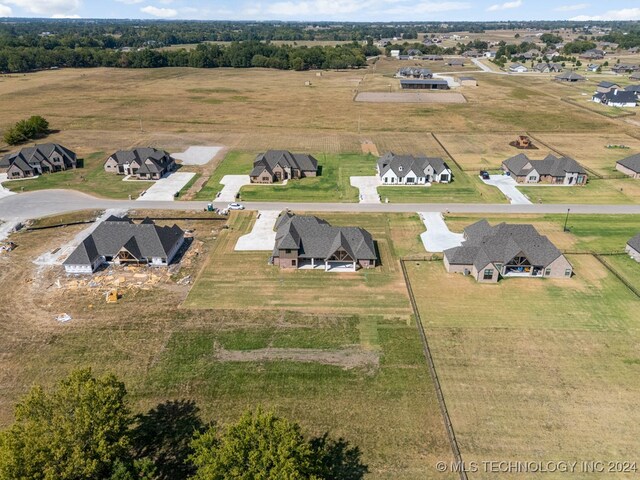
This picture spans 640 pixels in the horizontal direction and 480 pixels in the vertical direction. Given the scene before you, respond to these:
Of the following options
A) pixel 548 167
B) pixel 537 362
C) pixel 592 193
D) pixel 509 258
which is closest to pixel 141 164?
pixel 509 258

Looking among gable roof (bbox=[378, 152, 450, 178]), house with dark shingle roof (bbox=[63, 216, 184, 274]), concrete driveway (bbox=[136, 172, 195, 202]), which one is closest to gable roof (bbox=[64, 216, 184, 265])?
house with dark shingle roof (bbox=[63, 216, 184, 274])

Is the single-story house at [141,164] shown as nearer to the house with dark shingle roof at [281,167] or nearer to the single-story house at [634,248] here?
the house with dark shingle roof at [281,167]

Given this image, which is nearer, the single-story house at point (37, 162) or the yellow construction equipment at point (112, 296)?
the yellow construction equipment at point (112, 296)

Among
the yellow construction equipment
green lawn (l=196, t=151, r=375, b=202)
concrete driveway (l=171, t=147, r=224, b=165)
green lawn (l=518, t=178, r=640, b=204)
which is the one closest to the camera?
the yellow construction equipment

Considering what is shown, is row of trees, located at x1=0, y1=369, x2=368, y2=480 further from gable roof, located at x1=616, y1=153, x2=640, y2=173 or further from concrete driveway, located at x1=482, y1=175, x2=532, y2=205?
gable roof, located at x1=616, y1=153, x2=640, y2=173

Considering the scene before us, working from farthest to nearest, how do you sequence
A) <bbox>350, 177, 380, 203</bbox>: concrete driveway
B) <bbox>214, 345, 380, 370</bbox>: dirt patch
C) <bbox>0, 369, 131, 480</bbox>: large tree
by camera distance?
<bbox>350, 177, 380, 203</bbox>: concrete driveway → <bbox>214, 345, 380, 370</bbox>: dirt patch → <bbox>0, 369, 131, 480</bbox>: large tree

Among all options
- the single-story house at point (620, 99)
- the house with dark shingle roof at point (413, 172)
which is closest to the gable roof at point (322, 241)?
the house with dark shingle roof at point (413, 172)
